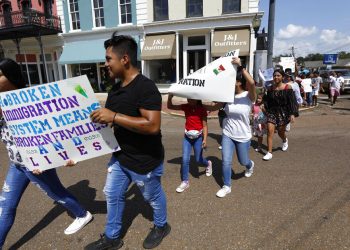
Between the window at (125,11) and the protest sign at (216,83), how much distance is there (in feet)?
50.6

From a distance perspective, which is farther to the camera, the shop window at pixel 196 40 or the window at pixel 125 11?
the window at pixel 125 11

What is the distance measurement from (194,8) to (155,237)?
15294mm

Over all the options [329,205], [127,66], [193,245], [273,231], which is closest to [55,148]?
[127,66]

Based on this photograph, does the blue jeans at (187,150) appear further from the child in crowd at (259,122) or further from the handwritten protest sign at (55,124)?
the child in crowd at (259,122)

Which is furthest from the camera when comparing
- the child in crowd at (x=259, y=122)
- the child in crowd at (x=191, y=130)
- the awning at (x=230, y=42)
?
the awning at (x=230, y=42)

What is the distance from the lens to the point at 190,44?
16828mm

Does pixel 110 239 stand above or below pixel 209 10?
below

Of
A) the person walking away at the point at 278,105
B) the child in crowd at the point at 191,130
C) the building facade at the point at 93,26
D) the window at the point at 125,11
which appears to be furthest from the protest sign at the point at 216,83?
the window at the point at 125,11

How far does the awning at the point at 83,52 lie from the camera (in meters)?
17.3

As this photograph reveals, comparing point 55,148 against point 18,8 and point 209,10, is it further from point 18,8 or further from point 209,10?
point 18,8

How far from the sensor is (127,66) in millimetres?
2197

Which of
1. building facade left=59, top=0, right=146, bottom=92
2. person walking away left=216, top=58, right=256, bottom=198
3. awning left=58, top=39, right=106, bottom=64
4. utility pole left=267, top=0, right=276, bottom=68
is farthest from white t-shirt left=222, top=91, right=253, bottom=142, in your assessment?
awning left=58, top=39, right=106, bottom=64

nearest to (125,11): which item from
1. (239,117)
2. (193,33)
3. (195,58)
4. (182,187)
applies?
(193,33)

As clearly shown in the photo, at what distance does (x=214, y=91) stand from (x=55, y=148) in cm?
184
